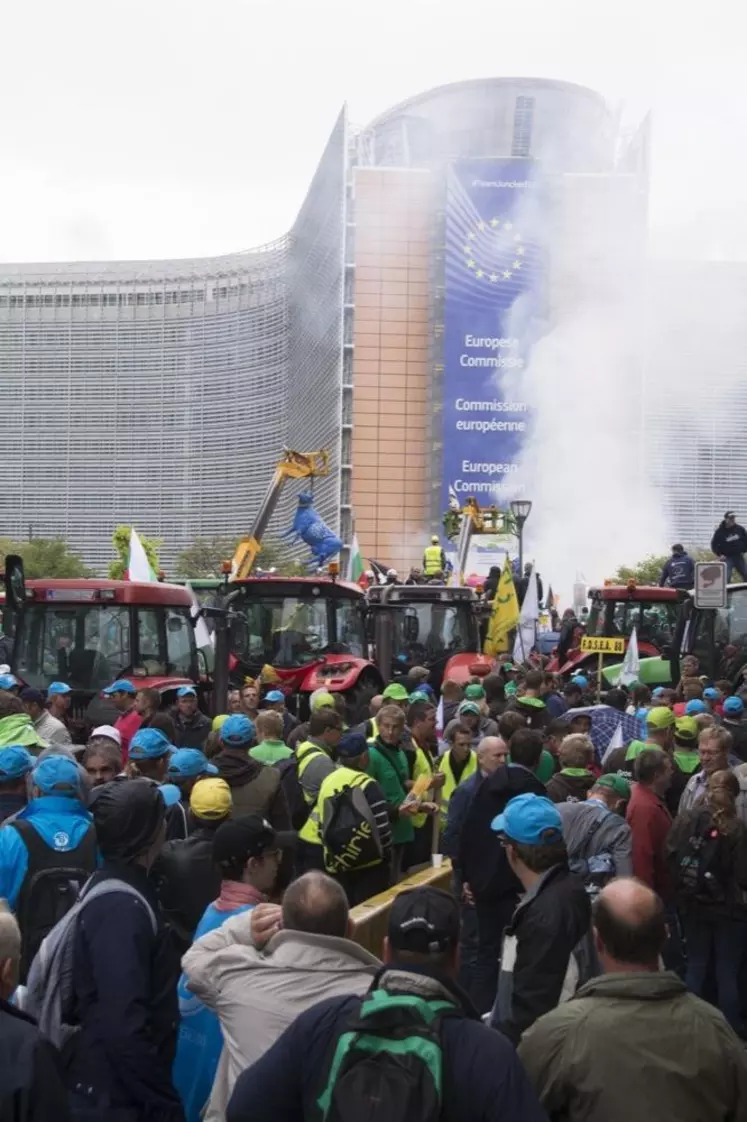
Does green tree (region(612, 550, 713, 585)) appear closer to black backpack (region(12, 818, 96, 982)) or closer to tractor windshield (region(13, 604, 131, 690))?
tractor windshield (region(13, 604, 131, 690))

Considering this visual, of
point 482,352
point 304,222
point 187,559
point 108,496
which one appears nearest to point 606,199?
point 482,352

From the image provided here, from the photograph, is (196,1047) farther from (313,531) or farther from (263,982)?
(313,531)

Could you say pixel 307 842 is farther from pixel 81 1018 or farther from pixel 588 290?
pixel 588 290

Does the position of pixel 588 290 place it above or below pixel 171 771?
above

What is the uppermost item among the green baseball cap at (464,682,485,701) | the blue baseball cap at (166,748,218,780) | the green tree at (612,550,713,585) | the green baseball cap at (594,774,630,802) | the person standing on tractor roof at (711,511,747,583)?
the person standing on tractor roof at (711,511,747,583)

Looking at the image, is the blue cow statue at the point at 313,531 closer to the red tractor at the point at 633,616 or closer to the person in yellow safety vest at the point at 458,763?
the red tractor at the point at 633,616

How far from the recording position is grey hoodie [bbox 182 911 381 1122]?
3775mm

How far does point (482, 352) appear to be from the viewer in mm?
101438

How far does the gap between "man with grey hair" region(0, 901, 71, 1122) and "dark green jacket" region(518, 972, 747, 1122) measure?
1.01 meters

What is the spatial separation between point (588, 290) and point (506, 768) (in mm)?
97189

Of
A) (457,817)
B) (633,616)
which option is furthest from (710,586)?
(457,817)

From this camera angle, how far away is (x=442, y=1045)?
9.96 feet

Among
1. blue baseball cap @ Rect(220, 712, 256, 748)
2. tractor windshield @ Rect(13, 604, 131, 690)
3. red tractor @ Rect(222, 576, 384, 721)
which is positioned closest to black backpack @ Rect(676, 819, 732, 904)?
blue baseball cap @ Rect(220, 712, 256, 748)

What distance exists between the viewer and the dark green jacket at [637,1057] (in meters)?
3.34
